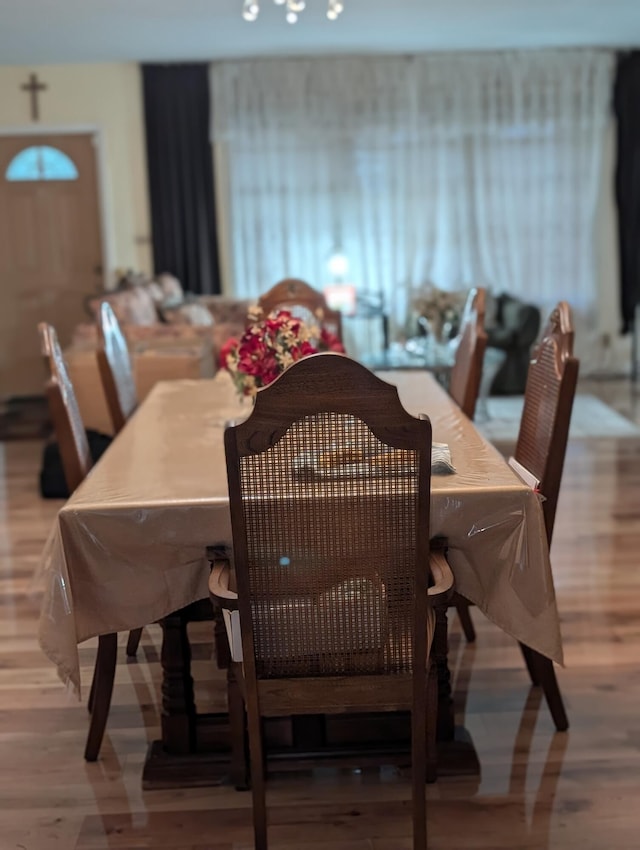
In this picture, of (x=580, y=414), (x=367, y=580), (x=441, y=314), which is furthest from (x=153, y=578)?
(x=580, y=414)

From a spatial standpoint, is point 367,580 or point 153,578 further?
point 153,578

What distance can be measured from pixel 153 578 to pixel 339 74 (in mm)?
6407

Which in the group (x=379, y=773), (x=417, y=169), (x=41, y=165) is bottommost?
(x=379, y=773)

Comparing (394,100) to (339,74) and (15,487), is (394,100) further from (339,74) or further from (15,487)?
(15,487)

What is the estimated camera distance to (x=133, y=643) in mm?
3139

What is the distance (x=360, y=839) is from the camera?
7.33 ft

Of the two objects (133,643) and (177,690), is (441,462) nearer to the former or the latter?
(177,690)

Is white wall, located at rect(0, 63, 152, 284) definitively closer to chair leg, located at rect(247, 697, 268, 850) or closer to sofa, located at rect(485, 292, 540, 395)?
sofa, located at rect(485, 292, 540, 395)

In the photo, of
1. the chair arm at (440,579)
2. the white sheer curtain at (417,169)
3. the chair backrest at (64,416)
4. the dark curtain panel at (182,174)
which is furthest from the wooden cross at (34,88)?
the chair arm at (440,579)

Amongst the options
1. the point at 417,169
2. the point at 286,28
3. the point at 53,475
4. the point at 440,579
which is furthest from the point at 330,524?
the point at 417,169

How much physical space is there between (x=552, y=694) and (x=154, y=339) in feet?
11.4

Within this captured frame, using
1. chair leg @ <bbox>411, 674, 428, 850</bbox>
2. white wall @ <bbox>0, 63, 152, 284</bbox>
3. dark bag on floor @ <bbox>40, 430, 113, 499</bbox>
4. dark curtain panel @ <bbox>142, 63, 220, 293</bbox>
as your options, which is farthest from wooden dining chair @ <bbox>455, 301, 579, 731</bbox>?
white wall @ <bbox>0, 63, 152, 284</bbox>

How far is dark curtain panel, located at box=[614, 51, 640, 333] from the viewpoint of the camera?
788cm

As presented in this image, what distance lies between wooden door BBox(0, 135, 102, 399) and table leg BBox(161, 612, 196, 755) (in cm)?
609
